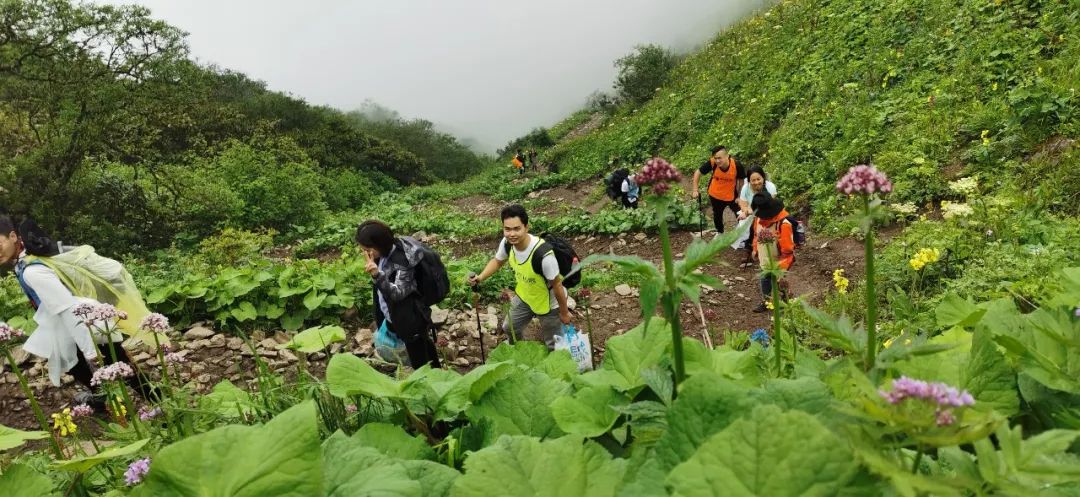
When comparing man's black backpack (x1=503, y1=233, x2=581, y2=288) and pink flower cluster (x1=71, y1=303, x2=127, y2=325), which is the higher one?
pink flower cluster (x1=71, y1=303, x2=127, y2=325)

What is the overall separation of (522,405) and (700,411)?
1.81 ft

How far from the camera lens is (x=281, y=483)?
3.07ft

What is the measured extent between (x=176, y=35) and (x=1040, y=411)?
1961 centimetres

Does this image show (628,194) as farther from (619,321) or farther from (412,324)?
(412,324)

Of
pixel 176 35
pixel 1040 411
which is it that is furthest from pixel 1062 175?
pixel 176 35

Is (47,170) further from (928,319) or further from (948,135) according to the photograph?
(948,135)

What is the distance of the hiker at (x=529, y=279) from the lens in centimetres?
527

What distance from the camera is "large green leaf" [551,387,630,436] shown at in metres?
1.24

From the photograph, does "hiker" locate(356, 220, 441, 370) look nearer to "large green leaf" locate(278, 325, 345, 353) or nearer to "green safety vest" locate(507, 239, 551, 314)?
"green safety vest" locate(507, 239, 551, 314)

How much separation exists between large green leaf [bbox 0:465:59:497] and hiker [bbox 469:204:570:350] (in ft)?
12.8

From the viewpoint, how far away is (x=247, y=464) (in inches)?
37.8

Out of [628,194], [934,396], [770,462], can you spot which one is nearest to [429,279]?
[770,462]

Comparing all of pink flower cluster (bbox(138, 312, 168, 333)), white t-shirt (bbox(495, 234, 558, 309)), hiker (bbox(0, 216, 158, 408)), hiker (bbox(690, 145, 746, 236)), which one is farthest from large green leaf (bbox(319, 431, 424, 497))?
hiker (bbox(690, 145, 746, 236))

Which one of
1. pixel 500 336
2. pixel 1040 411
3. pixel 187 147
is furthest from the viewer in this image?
pixel 187 147
